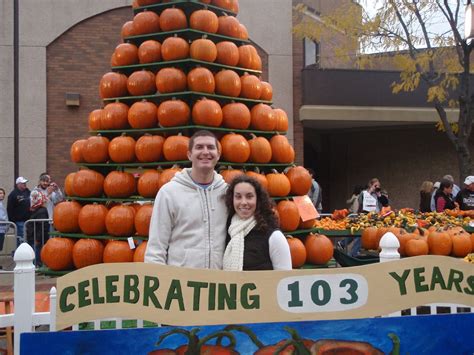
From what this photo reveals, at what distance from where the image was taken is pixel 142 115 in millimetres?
5855

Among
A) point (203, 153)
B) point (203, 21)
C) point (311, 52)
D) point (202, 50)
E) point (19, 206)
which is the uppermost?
point (311, 52)

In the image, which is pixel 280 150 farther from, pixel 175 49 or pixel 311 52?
pixel 311 52

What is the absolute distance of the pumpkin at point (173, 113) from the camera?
18.8 feet

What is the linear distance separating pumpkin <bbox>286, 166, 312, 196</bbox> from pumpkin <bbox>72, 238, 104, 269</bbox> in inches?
85.3

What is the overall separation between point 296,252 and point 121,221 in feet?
6.02

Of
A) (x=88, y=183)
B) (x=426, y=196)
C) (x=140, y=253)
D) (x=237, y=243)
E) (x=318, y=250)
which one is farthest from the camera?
(x=426, y=196)

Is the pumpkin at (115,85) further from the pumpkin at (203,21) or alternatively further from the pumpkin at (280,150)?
the pumpkin at (280,150)

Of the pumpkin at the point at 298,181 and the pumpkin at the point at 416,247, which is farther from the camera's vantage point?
the pumpkin at the point at 416,247

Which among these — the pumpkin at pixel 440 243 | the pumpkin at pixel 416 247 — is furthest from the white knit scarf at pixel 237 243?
the pumpkin at pixel 440 243

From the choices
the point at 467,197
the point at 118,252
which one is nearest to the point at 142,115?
the point at 118,252

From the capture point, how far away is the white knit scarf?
10.3ft

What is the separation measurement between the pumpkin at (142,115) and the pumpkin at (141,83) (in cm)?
17

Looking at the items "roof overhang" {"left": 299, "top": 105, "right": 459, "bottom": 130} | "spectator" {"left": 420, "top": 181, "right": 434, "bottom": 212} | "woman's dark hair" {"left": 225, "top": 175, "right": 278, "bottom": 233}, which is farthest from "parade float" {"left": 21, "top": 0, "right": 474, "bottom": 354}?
"roof overhang" {"left": 299, "top": 105, "right": 459, "bottom": 130}

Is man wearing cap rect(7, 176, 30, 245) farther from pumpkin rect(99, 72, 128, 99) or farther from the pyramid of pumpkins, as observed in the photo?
pumpkin rect(99, 72, 128, 99)
